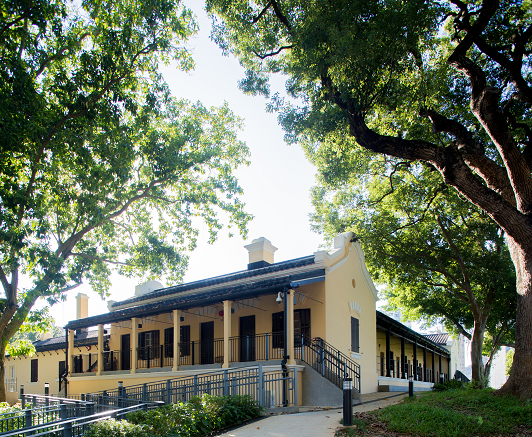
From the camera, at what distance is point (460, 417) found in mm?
8242

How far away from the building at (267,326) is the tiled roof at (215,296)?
39 mm

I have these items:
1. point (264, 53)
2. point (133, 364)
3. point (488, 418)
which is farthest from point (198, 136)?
point (488, 418)

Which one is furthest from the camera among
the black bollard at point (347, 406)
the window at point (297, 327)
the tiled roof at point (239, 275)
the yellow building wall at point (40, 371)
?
the yellow building wall at point (40, 371)

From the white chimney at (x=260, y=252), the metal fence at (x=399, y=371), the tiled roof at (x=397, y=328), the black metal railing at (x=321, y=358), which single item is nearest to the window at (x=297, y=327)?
the black metal railing at (x=321, y=358)

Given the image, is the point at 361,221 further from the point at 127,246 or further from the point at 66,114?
the point at 66,114

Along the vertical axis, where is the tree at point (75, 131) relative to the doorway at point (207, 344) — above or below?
above

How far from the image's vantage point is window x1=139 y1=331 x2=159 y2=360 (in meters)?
21.2

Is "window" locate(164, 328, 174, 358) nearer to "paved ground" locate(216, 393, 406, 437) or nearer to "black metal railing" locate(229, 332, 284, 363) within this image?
"black metal railing" locate(229, 332, 284, 363)

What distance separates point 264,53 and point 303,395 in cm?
1137

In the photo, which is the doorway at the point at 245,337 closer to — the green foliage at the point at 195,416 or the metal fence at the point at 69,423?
the green foliage at the point at 195,416

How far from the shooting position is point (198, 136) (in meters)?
18.4

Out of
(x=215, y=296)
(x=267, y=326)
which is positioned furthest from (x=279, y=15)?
(x=267, y=326)

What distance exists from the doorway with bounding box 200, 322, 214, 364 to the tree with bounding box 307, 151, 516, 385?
298 inches

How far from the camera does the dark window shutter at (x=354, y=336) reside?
1775cm
